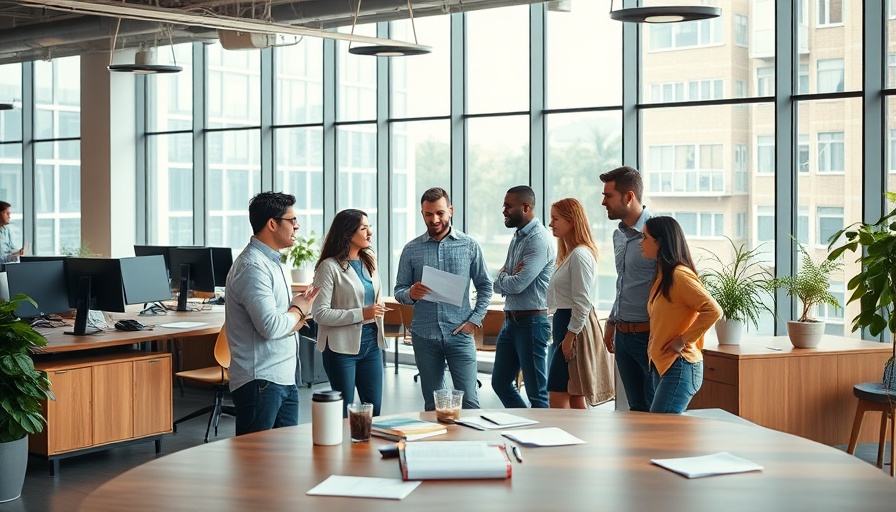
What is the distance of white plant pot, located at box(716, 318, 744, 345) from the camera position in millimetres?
6617

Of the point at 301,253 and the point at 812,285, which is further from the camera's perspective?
the point at 301,253

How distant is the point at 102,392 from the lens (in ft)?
20.5

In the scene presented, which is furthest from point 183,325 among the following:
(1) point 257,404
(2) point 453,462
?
(2) point 453,462

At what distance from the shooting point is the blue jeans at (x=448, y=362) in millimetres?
5418

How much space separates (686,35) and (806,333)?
3.30 metres

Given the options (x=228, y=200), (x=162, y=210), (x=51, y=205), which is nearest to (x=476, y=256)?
(x=228, y=200)

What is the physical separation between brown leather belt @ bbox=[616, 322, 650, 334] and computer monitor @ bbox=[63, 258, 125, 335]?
344cm

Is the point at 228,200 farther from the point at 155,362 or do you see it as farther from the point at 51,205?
the point at 155,362

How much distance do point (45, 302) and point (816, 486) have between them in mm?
5313

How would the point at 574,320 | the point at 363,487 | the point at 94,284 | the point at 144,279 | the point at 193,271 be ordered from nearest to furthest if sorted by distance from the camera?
the point at 363,487 < the point at 574,320 < the point at 94,284 < the point at 144,279 < the point at 193,271

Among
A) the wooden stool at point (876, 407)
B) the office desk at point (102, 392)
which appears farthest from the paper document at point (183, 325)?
the wooden stool at point (876, 407)

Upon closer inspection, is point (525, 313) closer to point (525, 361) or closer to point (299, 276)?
Answer: point (525, 361)

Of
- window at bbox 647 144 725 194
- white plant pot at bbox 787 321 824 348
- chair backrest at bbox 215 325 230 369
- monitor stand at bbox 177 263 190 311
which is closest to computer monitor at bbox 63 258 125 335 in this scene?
chair backrest at bbox 215 325 230 369

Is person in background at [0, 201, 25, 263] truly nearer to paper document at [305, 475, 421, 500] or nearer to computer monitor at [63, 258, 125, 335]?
computer monitor at [63, 258, 125, 335]
